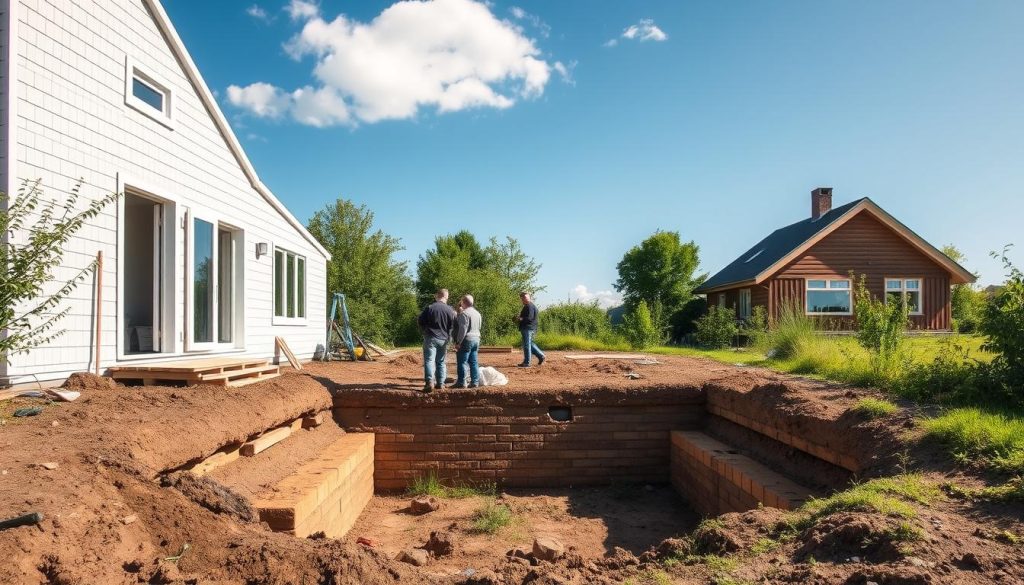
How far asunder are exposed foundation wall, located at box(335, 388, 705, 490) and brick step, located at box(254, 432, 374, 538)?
0.41 meters

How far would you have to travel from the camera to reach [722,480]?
21.1ft

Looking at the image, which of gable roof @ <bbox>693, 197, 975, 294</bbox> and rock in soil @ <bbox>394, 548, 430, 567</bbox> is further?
gable roof @ <bbox>693, 197, 975, 294</bbox>

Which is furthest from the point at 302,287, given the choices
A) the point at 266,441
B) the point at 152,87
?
the point at 266,441

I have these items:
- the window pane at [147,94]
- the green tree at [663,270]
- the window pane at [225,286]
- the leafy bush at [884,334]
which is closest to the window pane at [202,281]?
the window pane at [225,286]

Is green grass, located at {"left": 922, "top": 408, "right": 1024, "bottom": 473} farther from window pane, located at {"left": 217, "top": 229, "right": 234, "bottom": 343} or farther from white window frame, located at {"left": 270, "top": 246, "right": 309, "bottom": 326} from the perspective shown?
white window frame, located at {"left": 270, "top": 246, "right": 309, "bottom": 326}

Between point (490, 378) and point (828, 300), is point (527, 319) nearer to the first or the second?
point (490, 378)

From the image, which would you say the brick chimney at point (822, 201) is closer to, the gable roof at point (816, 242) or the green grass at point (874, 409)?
the gable roof at point (816, 242)

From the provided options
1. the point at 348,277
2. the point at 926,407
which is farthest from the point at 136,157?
the point at 348,277

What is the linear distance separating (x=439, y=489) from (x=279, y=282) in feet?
19.9

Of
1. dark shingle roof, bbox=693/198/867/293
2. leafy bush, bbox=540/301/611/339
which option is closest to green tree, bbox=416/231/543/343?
leafy bush, bbox=540/301/611/339

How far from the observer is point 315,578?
2982 mm

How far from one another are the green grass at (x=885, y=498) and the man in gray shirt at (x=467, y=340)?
16.0 feet

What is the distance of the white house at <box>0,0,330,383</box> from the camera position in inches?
226

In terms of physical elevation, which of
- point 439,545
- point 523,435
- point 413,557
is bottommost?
point 439,545
